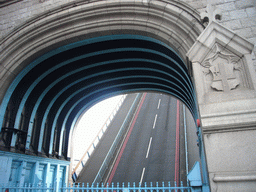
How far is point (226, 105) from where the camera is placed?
331cm

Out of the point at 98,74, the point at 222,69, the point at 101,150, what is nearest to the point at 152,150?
the point at 101,150

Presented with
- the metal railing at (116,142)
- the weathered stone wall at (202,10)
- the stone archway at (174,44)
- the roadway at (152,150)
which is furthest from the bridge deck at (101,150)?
the weathered stone wall at (202,10)

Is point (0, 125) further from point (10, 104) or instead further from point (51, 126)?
point (51, 126)

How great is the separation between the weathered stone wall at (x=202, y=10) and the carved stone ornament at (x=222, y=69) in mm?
1076

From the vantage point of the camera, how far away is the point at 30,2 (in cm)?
646

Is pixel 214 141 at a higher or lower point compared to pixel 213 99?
lower

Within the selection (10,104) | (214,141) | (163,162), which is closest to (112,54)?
(10,104)

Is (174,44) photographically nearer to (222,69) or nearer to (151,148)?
(222,69)

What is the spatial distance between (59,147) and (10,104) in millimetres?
3415

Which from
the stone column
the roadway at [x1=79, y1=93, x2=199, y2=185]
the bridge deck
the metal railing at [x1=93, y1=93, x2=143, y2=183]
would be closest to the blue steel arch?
the stone column

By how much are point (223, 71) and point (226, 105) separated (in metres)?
0.64

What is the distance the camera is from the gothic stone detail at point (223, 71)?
3426 mm

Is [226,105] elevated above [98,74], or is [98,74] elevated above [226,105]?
[98,74]

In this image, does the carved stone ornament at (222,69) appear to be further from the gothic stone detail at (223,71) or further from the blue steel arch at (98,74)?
the blue steel arch at (98,74)
